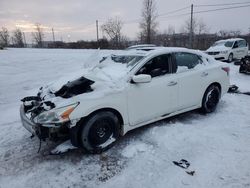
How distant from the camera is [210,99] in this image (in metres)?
5.50

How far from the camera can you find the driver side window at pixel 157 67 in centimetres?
439

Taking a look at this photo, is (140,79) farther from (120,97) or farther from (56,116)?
(56,116)

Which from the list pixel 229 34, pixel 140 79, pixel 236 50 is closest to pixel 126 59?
pixel 140 79

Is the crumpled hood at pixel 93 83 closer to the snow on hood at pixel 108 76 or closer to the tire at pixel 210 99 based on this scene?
the snow on hood at pixel 108 76

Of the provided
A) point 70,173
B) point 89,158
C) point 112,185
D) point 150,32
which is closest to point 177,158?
point 112,185

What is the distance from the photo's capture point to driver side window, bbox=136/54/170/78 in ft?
14.4

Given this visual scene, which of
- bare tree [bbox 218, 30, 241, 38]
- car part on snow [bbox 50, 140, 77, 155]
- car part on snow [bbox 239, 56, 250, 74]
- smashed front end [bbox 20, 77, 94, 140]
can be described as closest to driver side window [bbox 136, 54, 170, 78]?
smashed front end [bbox 20, 77, 94, 140]

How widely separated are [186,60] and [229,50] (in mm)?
12284

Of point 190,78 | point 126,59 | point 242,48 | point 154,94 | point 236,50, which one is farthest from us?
point 242,48

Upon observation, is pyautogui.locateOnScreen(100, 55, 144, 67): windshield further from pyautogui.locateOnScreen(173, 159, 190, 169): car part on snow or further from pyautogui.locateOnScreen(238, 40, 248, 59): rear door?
pyautogui.locateOnScreen(238, 40, 248, 59): rear door

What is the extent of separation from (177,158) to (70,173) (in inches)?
64.1

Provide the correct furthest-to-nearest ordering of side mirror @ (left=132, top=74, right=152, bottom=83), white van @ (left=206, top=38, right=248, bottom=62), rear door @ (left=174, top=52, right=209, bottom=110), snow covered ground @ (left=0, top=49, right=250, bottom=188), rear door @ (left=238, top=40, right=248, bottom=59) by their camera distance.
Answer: rear door @ (left=238, top=40, right=248, bottom=59) → white van @ (left=206, top=38, right=248, bottom=62) → rear door @ (left=174, top=52, right=209, bottom=110) → side mirror @ (left=132, top=74, right=152, bottom=83) → snow covered ground @ (left=0, top=49, right=250, bottom=188)

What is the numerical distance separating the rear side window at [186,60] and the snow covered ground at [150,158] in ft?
3.83

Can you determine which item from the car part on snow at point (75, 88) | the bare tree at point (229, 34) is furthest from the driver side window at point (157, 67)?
the bare tree at point (229, 34)
